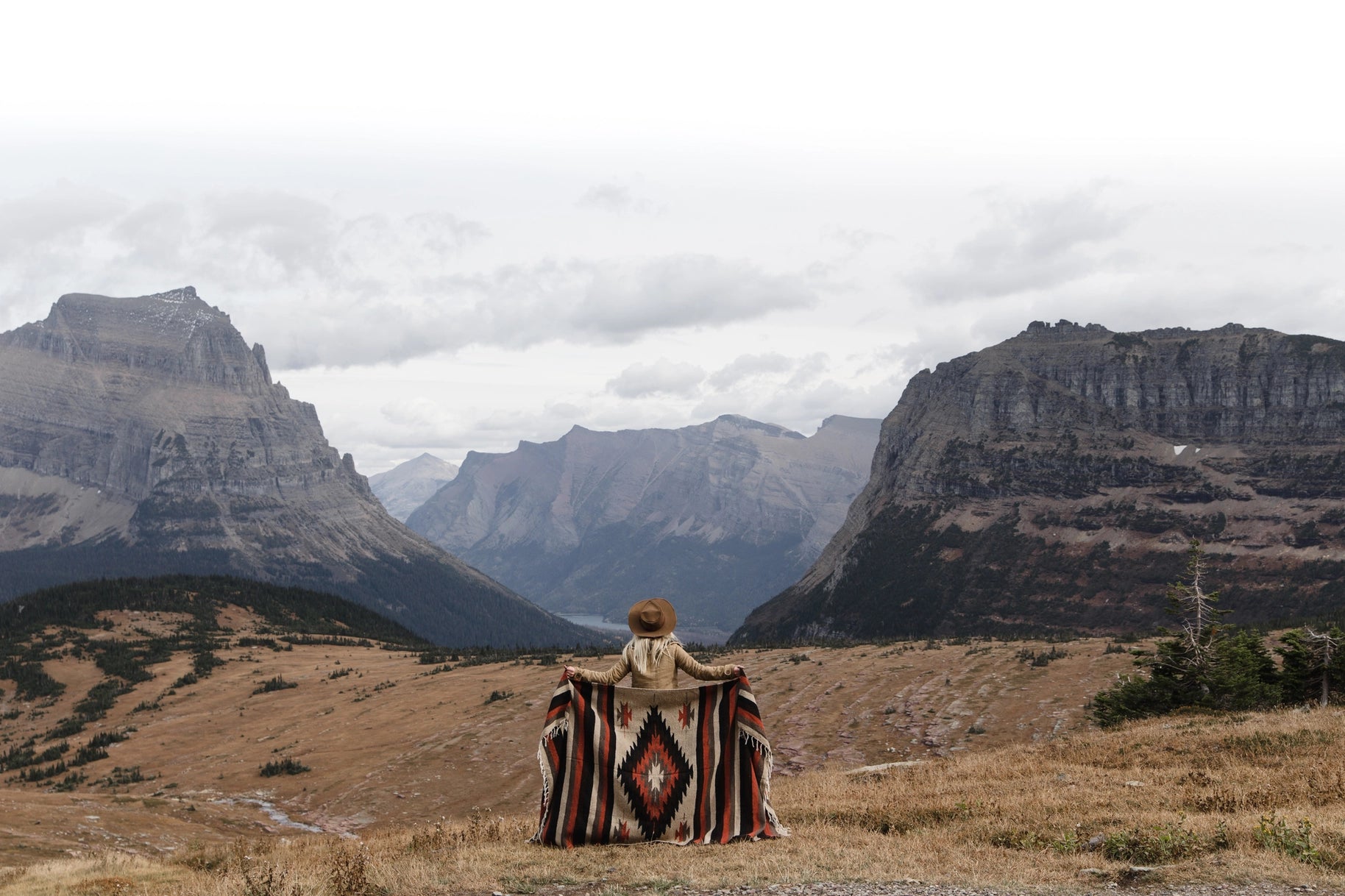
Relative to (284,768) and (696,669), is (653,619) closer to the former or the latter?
(696,669)

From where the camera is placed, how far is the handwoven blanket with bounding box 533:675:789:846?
46.0 feet

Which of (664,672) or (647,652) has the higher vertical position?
(647,652)

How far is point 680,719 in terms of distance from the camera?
14.4 metres

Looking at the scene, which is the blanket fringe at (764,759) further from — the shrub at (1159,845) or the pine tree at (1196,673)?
the pine tree at (1196,673)

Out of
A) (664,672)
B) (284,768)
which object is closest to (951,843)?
(664,672)

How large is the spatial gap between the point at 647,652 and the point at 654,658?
0.14 m

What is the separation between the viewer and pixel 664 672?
1445 cm

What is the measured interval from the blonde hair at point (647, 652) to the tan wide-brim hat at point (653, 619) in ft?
0.31

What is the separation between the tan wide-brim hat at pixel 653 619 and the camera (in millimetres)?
14313

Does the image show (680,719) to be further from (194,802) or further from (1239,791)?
(194,802)

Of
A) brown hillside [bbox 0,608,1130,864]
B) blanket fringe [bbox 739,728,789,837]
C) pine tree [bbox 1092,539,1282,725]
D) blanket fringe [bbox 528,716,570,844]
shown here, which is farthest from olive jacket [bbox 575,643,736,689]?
pine tree [bbox 1092,539,1282,725]

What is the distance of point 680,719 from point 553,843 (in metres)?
2.63

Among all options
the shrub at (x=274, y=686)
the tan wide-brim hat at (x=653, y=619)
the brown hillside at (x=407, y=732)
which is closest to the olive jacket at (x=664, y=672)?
the tan wide-brim hat at (x=653, y=619)

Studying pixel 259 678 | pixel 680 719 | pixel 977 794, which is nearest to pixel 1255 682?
pixel 977 794
